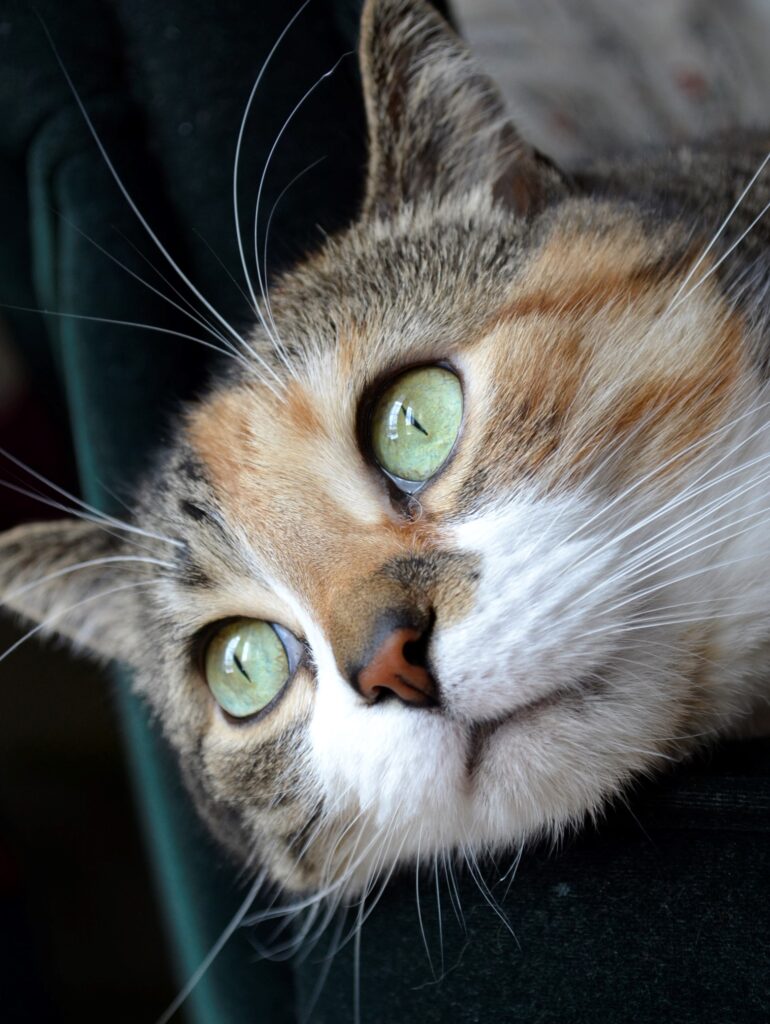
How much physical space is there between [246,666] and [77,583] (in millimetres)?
233

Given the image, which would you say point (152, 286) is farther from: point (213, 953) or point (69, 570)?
point (213, 953)

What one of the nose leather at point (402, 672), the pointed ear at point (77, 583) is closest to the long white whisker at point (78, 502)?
the pointed ear at point (77, 583)

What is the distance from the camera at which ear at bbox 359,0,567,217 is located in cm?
67

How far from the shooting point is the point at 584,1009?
54cm

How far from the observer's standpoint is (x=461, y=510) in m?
0.56

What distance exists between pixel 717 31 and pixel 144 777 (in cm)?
102

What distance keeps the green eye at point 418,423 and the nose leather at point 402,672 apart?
14 centimetres

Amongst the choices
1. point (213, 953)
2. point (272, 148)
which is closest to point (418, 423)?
point (272, 148)

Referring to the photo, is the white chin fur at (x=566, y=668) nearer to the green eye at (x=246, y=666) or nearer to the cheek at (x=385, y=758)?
the cheek at (x=385, y=758)

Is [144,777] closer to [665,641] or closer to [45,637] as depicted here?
[45,637]

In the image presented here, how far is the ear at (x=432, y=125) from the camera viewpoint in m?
0.67

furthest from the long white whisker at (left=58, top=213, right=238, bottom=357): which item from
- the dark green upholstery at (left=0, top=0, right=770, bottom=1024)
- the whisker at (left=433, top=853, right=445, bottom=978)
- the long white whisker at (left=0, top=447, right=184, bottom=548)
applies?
the whisker at (left=433, top=853, right=445, bottom=978)

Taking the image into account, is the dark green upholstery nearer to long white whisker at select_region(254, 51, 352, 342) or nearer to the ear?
long white whisker at select_region(254, 51, 352, 342)

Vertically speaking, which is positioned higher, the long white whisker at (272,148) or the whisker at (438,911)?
the long white whisker at (272,148)
